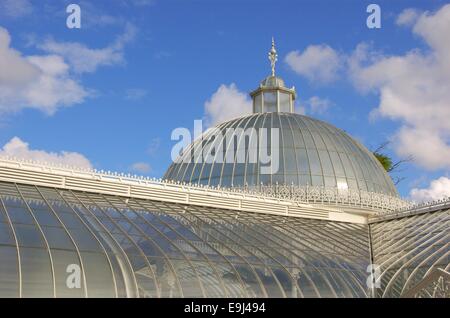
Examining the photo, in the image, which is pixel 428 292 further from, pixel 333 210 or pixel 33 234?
pixel 33 234

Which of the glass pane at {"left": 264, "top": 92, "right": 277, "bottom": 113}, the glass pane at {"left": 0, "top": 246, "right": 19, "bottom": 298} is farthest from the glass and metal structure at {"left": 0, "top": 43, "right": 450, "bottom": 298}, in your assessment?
the glass pane at {"left": 264, "top": 92, "right": 277, "bottom": 113}

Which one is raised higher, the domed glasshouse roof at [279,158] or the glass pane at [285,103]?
the glass pane at [285,103]

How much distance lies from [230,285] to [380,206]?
52.0 ft

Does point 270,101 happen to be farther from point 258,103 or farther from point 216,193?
point 216,193

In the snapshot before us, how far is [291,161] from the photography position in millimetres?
32281

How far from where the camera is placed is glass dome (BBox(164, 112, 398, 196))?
31.8 meters

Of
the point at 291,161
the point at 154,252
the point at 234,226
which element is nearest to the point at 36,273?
the point at 154,252

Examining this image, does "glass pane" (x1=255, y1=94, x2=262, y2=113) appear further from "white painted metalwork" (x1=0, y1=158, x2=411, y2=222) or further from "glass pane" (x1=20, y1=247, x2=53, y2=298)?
"glass pane" (x1=20, y1=247, x2=53, y2=298)

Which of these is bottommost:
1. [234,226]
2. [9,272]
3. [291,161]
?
[9,272]

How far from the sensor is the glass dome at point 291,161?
3183 cm

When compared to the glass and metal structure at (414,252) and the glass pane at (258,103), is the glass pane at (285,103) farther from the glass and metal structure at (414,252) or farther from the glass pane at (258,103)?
the glass and metal structure at (414,252)

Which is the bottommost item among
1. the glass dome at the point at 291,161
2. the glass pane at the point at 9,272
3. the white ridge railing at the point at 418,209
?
the glass pane at the point at 9,272

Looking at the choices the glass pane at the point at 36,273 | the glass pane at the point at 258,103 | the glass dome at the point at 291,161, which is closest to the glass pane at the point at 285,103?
the glass pane at the point at 258,103
